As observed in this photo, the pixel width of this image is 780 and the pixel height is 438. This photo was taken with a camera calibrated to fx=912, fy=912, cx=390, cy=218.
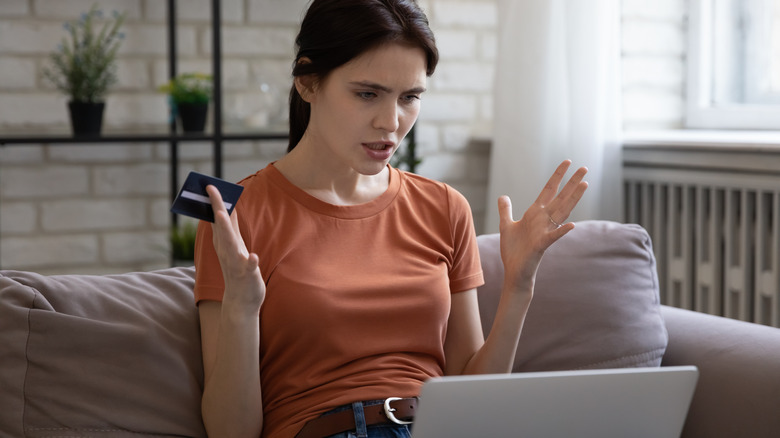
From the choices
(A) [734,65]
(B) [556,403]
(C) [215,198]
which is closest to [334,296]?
(C) [215,198]

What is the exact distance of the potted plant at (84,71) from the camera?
2.33m

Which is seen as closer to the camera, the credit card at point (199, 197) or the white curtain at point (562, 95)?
the credit card at point (199, 197)

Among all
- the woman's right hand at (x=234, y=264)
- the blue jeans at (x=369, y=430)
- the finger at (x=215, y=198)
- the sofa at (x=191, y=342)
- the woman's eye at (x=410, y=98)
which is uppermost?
the woman's eye at (x=410, y=98)

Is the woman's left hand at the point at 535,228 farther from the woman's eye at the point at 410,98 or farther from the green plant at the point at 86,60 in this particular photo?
the green plant at the point at 86,60

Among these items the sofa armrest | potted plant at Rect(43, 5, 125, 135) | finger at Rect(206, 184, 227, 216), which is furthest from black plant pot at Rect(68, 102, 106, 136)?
the sofa armrest

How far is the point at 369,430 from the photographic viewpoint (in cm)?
127

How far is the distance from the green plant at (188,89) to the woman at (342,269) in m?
1.10

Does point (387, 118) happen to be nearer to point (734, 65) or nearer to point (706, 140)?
point (706, 140)

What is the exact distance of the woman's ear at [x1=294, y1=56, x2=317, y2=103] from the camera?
1.36 m

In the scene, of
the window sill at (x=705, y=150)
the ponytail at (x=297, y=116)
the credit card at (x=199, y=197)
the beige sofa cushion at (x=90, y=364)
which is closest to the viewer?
the credit card at (x=199, y=197)

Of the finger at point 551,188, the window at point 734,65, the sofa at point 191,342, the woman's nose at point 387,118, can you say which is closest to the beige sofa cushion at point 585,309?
the sofa at point 191,342

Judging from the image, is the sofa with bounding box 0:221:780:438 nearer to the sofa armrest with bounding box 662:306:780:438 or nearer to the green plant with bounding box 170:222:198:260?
the sofa armrest with bounding box 662:306:780:438

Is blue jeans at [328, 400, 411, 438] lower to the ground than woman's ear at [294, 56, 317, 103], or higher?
lower

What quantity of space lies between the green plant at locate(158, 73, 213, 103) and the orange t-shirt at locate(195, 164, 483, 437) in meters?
1.11
